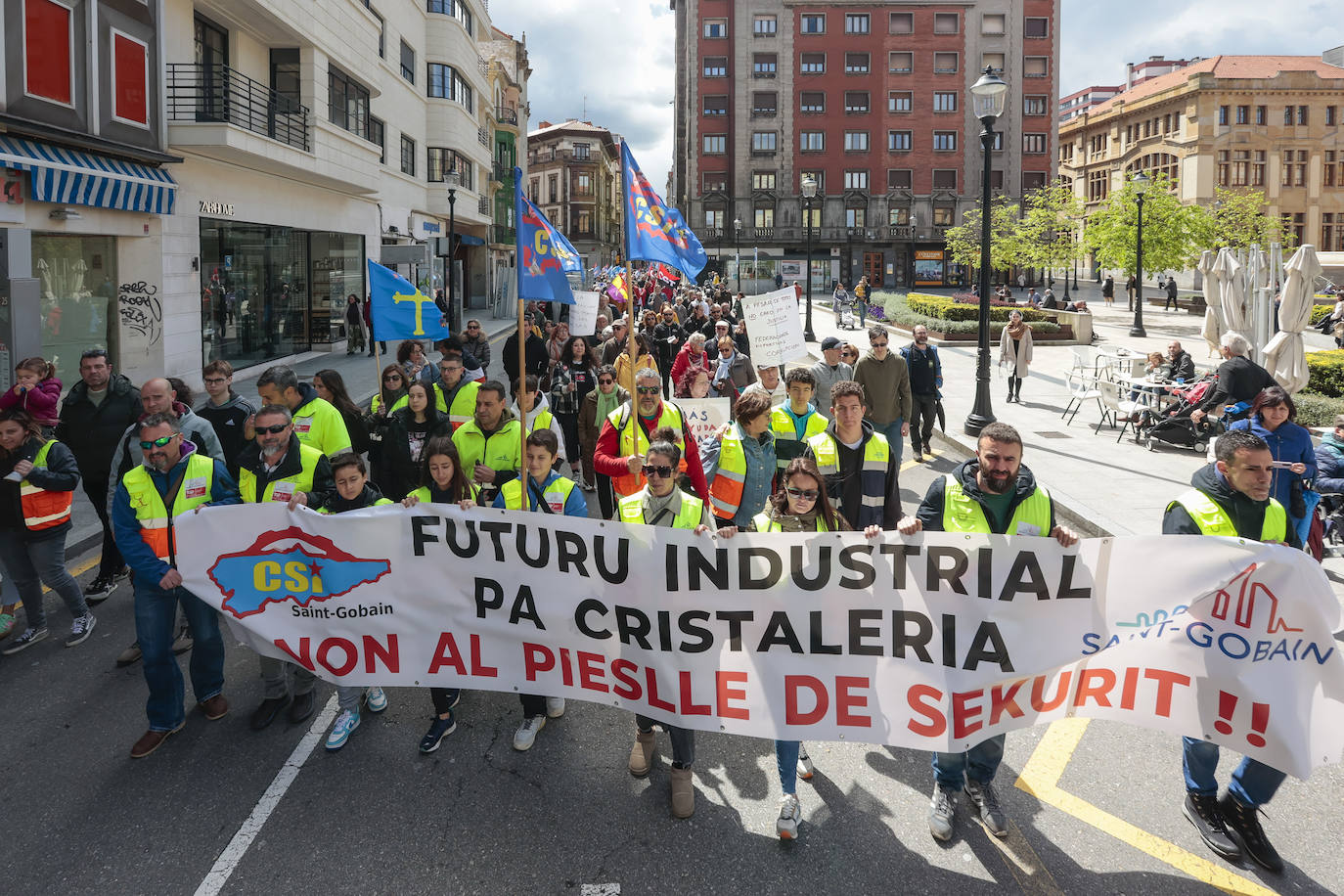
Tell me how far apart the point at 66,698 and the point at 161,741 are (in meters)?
1.10

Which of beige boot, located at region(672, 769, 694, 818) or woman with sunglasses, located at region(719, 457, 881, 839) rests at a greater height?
woman with sunglasses, located at region(719, 457, 881, 839)

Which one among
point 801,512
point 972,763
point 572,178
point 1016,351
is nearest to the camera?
point 972,763

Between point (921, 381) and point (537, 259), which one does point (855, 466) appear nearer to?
point (537, 259)

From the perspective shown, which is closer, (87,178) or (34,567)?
(34,567)

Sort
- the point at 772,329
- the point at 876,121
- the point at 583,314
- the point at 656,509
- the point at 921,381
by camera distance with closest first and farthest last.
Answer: the point at 656,509
the point at 921,381
the point at 772,329
the point at 583,314
the point at 876,121

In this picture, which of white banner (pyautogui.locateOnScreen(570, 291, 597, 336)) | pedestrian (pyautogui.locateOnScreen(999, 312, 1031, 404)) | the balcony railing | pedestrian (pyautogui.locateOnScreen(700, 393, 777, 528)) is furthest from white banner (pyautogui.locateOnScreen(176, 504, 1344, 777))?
the balcony railing

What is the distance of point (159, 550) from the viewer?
527 centimetres

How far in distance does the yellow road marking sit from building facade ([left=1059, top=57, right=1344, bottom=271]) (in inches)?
3071

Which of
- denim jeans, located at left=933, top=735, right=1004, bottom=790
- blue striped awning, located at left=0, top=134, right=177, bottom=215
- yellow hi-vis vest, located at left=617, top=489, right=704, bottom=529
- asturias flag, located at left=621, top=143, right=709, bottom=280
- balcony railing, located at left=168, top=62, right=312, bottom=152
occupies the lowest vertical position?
denim jeans, located at left=933, top=735, right=1004, bottom=790

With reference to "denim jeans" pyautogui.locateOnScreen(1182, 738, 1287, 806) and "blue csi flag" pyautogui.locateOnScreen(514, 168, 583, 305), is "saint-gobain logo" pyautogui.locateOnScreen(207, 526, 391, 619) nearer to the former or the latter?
"blue csi flag" pyautogui.locateOnScreen(514, 168, 583, 305)

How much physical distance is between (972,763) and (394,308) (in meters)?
7.49

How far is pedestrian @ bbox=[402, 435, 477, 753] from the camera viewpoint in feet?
17.1

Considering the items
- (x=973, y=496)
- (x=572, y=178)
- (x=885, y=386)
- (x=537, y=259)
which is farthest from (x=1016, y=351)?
(x=572, y=178)

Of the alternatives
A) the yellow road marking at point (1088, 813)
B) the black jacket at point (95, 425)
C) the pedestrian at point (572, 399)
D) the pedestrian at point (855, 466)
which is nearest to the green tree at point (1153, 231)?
the pedestrian at point (572, 399)
